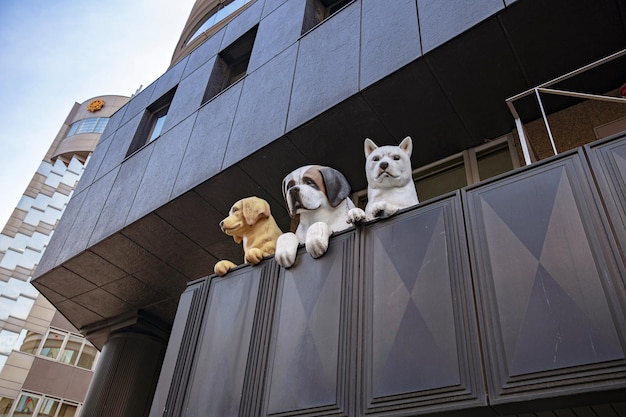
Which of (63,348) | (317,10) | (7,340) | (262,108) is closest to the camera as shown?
(262,108)

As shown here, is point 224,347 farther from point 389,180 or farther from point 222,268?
point 389,180

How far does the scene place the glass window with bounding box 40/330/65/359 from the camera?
102 feet

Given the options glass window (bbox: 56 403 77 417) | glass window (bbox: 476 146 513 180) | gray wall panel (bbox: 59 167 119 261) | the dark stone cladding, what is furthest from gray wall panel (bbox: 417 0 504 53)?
glass window (bbox: 56 403 77 417)

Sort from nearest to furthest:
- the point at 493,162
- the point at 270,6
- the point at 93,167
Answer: the point at 493,162
the point at 270,6
the point at 93,167

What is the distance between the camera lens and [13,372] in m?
30.2

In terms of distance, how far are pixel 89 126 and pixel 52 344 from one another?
23778 millimetres

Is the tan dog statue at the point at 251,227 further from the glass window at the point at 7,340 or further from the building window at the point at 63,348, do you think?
the glass window at the point at 7,340

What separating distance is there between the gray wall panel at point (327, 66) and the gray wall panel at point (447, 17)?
134 centimetres

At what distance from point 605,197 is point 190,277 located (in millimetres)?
10083


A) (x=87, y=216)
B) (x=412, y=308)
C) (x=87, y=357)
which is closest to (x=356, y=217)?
(x=412, y=308)

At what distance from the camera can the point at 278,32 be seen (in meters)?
11.6

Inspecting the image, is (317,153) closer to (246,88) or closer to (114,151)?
(246,88)

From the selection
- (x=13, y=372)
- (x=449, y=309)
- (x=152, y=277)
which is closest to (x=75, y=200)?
(x=152, y=277)

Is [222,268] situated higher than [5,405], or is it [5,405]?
[5,405]
